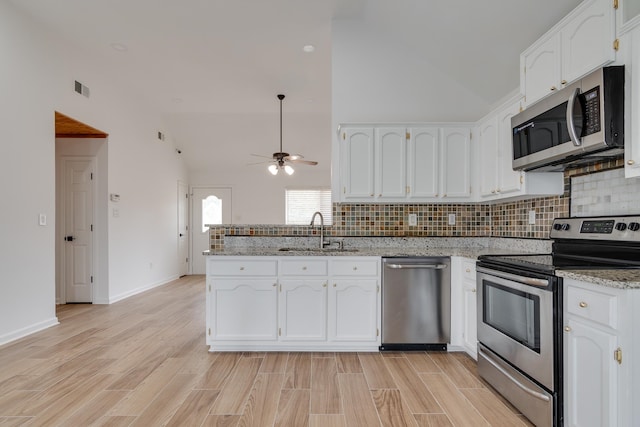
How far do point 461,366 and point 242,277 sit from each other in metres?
1.88

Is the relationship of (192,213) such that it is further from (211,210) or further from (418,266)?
(418,266)

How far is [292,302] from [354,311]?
53 cm

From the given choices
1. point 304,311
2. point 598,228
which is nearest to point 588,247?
point 598,228

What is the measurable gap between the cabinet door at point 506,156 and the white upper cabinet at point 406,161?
445 mm

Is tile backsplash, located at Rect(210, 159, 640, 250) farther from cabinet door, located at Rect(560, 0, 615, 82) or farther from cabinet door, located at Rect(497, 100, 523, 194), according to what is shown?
cabinet door, located at Rect(560, 0, 615, 82)

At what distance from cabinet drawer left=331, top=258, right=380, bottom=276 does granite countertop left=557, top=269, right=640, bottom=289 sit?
4.74ft

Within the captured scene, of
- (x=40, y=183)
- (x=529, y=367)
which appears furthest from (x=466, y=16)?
(x=40, y=183)

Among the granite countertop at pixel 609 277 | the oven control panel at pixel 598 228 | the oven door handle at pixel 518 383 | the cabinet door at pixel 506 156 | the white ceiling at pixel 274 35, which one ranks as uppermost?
the white ceiling at pixel 274 35

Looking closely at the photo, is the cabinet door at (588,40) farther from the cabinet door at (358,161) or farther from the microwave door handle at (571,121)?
the cabinet door at (358,161)

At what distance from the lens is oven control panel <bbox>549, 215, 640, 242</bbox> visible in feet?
6.62

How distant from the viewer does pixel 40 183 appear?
3.73 meters

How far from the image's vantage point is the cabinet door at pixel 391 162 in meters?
3.47

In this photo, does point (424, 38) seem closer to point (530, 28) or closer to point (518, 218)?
point (530, 28)

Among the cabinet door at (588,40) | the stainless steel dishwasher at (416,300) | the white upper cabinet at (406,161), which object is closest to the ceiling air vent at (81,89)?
the white upper cabinet at (406,161)
